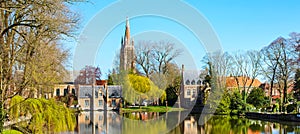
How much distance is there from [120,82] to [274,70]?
606 inches

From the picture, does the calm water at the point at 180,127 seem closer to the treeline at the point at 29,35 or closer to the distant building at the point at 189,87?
the treeline at the point at 29,35

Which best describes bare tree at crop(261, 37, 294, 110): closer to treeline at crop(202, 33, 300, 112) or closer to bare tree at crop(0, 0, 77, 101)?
treeline at crop(202, 33, 300, 112)

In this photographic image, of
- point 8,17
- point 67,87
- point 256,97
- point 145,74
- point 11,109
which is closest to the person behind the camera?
point 11,109

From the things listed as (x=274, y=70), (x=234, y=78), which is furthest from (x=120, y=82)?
(x=274, y=70)

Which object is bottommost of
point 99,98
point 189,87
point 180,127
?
point 180,127

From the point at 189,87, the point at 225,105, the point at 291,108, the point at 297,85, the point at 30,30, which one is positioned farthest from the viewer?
the point at 189,87

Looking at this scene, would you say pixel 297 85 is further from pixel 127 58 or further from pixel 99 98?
pixel 99 98

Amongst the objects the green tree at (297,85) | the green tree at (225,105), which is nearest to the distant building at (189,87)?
the green tree at (225,105)

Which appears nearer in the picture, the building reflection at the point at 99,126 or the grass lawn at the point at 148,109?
the building reflection at the point at 99,126

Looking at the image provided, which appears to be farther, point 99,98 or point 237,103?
point 99,98

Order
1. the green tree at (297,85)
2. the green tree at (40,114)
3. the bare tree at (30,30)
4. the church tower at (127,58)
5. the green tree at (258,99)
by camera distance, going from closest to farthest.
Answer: the bare tree at (30,30) < the green tree at (40,114) < the green tree at (297,85) < the green tree at (258,99) < the church tower at (127,58)

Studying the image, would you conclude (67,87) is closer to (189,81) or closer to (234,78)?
(189,81)

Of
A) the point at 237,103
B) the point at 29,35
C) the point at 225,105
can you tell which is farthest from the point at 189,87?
the point at 29,35

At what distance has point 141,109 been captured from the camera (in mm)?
37719
